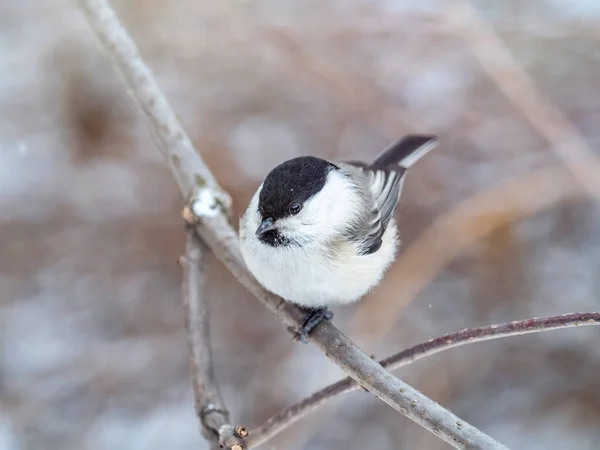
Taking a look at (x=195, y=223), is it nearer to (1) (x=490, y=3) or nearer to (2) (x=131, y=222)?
(2) (x=131, y=222)

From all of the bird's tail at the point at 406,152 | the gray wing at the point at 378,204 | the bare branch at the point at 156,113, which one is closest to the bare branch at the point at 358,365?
the bare branch at the point at 156,113

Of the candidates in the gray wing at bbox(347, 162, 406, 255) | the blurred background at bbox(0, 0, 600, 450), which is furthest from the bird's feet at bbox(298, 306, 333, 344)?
the blurred background at bbox(0, 0, 600, 450)

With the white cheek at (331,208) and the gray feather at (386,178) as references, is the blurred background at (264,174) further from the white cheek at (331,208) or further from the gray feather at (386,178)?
the white cheek at (331,208)

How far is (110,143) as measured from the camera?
9.16ft

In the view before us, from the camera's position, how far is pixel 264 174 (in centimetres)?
270

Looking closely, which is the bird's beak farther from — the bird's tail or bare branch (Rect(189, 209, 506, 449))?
the bird's tail

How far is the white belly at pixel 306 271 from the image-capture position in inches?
49.0

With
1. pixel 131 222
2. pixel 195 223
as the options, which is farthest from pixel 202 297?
pixel 131 222

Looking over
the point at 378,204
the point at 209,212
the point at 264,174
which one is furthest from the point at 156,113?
the point at 264,174

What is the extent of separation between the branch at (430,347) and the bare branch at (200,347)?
0.07m

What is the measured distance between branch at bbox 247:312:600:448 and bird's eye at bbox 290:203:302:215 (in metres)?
0.37

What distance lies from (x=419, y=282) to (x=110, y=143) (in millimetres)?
1565

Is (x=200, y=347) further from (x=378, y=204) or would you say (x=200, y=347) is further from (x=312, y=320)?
(x=378, y=204)

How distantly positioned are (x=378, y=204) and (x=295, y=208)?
39cm
